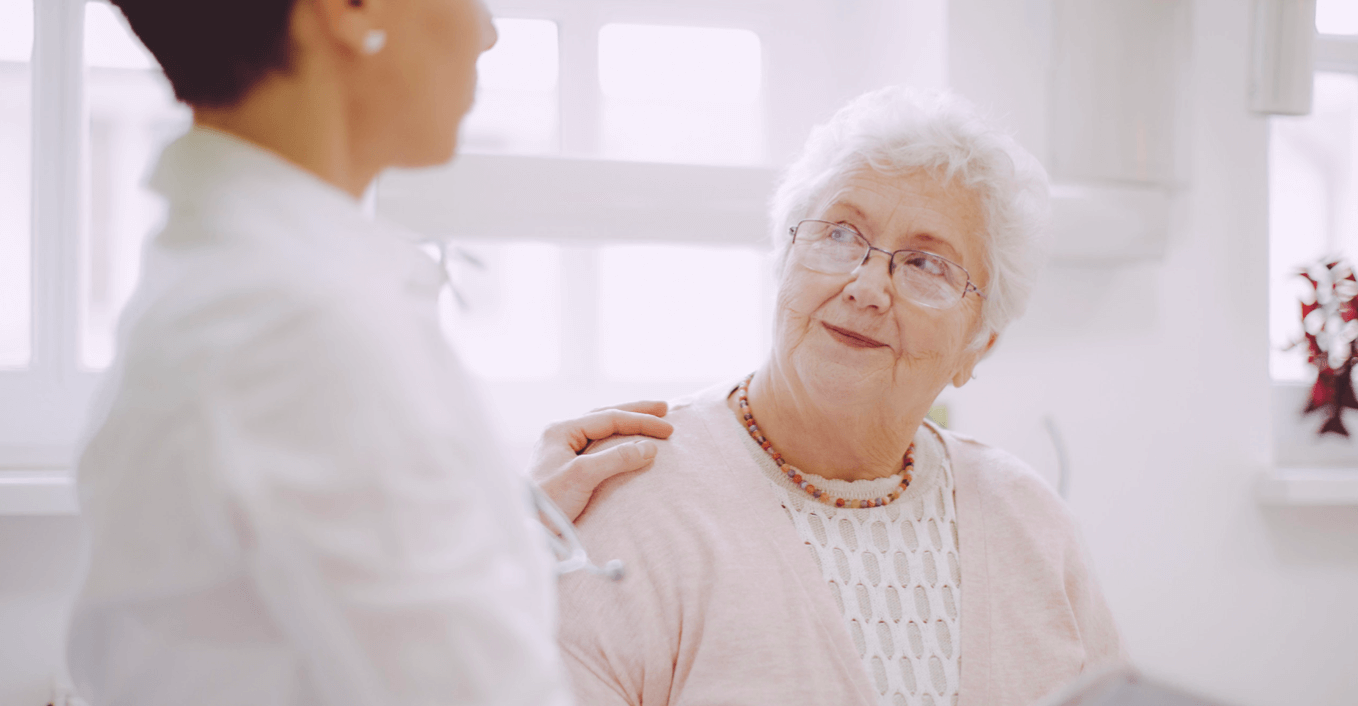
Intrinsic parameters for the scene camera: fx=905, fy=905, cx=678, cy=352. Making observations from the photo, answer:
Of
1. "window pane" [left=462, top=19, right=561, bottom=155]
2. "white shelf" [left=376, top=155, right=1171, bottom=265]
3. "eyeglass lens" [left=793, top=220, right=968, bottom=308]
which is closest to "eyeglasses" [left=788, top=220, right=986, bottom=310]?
"eyeglass lens" [left=793, top=220, right=968, bottom=308]

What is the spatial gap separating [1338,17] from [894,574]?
2430mm

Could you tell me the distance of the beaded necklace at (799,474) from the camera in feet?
4.01

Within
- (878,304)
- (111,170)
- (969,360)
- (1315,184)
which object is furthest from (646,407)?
(1315,184)

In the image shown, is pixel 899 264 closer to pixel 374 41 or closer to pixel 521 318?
pixel 374 41

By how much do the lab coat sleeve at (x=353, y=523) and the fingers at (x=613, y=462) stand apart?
726mm

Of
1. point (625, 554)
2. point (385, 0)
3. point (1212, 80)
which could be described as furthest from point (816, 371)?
point (1212, 80)

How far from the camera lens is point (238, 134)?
1.41 ft

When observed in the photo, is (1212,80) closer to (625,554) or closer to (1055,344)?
(1055,344)

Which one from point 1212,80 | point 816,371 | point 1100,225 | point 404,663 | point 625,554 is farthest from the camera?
point 1212,80

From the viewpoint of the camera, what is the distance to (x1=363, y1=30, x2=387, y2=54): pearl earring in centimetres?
42

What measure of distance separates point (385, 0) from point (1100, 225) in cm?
181

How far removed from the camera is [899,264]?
3.95ft

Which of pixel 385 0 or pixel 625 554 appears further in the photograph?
pixel 625 554

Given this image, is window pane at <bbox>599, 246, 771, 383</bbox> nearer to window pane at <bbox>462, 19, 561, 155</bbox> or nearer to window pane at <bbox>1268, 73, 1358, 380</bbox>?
window pane at <bbox>462, 19, 561, 155</bbox>
